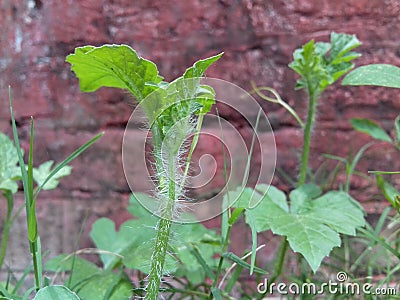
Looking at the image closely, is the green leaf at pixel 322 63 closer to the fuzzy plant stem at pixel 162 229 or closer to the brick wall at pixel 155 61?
the brick wall at pixel 155 61

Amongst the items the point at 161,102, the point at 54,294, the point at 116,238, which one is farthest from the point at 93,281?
the point at 161,102

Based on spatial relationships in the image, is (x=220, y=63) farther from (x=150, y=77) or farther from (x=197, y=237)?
(x=150, y=77)

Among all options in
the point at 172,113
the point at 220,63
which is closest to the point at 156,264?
the point at 172,113

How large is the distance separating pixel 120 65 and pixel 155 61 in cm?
52

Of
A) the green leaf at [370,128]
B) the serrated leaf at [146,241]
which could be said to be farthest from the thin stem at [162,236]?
the green leaf at [370,128]

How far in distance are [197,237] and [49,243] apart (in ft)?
1.29

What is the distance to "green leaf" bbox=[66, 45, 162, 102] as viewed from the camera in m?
0.40

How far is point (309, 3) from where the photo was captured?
886mm

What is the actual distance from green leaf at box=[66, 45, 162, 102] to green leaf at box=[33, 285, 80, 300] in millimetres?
193

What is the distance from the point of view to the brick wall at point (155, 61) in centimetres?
89

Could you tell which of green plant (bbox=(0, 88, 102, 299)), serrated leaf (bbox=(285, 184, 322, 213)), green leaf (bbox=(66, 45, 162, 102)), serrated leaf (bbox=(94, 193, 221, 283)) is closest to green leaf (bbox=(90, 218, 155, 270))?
serrated leaf (bbox=(94, 193, 221, 283))

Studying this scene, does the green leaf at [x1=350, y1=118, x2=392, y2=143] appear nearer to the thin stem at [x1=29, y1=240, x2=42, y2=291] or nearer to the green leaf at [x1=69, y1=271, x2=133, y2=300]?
the green leaf at [x1=69, y1=271, x2=133, y2=300]

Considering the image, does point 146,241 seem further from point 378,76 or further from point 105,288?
point 378,76

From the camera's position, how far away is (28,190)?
448 mm
